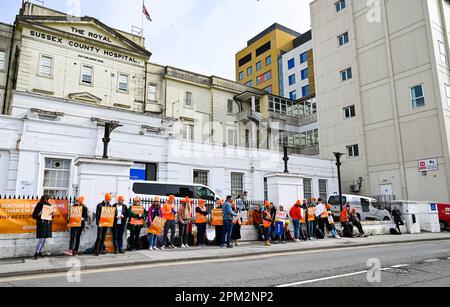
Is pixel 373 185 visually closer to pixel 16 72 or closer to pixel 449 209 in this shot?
pixel 449 209

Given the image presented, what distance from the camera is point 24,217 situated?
10.6 m

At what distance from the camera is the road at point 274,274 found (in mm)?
6707

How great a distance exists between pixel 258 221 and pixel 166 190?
5299 millimetres

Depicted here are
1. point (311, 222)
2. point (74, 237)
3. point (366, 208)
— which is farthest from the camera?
point (366, 208)

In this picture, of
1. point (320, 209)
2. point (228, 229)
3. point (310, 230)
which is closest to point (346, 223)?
point (320, 209)

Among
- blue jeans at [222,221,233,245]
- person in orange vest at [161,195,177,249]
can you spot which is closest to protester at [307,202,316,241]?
blue jeans at [222,221,233,245]

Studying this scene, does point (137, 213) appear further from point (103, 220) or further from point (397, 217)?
point (397, 217)

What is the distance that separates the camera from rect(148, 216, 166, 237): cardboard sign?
475 inches

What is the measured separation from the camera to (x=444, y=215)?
2248cm

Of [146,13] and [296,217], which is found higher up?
[146,13]

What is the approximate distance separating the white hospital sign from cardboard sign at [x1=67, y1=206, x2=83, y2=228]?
25324 mm

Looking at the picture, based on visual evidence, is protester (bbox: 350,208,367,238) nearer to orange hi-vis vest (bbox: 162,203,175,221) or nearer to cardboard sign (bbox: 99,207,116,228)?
orange hi-vis vest (bbox: 162,203,175,221)

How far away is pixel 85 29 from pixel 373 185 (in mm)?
28179
